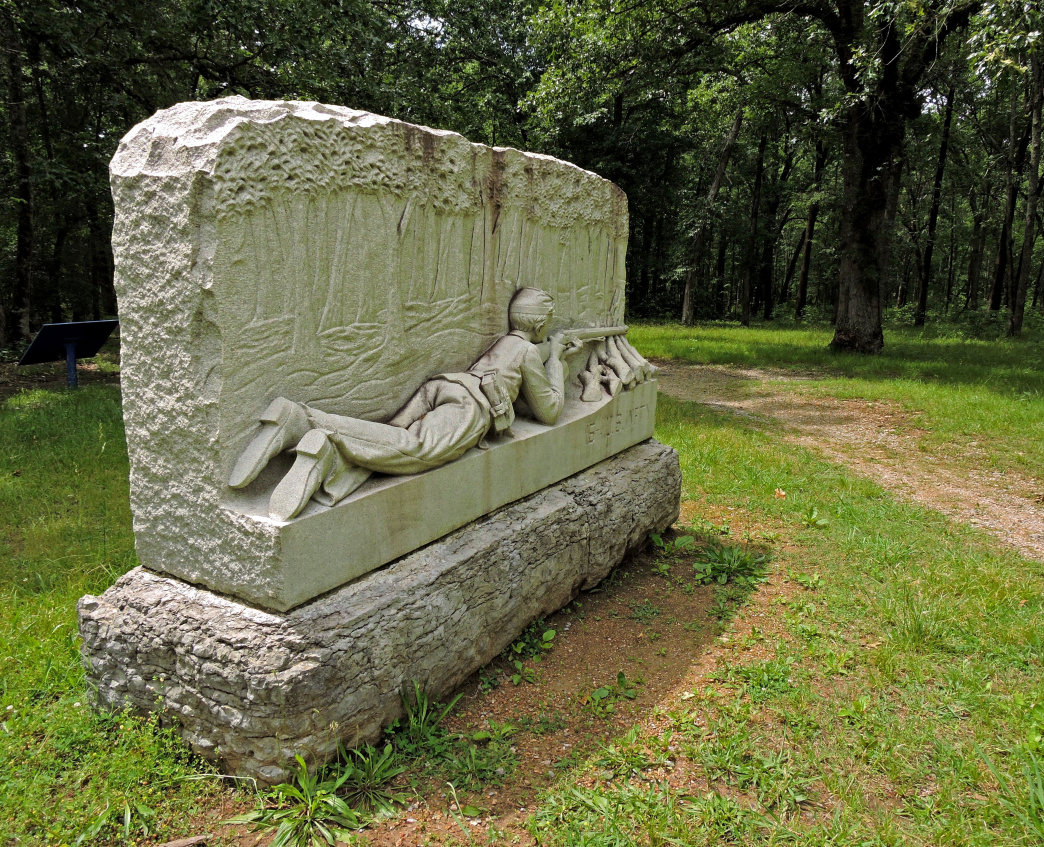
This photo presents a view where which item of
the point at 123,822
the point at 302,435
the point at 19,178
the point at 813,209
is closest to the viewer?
the point at 123,822

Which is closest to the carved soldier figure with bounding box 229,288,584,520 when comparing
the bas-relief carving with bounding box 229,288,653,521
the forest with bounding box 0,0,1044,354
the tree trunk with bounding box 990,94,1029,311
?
the bas-relief carving with bounding box 229,288,653,521

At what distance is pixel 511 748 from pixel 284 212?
7.49 ft

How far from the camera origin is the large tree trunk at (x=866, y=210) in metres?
10.7

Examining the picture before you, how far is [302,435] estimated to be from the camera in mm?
2584

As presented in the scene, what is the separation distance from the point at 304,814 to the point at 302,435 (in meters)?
1.32

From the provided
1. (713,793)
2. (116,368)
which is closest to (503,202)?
(713,793)

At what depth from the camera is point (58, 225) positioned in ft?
42.3

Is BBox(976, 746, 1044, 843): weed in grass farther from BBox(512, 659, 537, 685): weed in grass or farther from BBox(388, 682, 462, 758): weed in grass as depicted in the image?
BBox(388, 682, 462, 758): weed in grass

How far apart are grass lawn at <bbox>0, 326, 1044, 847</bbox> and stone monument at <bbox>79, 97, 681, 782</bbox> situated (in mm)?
314

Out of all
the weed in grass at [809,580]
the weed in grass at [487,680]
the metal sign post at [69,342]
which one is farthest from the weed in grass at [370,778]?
the metal sign post at [69,342]

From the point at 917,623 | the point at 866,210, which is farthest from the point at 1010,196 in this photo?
the point at 917,623

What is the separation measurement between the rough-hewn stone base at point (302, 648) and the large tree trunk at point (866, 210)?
33.6 ft

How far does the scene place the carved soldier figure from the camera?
8.13 ft

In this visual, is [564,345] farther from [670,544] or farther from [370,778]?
[370,778]
